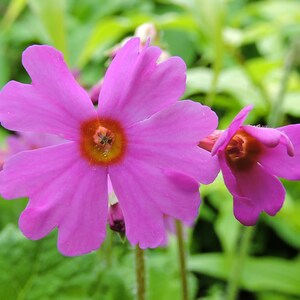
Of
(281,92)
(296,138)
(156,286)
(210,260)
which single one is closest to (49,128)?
(296,138)

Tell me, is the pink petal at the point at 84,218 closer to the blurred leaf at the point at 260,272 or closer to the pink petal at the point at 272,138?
the pink petal at the point at 272,138

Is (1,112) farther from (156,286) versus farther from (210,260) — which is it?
(210,260)

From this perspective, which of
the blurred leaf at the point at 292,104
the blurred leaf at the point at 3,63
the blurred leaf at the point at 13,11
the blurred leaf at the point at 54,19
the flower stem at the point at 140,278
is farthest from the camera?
the blurred leaf at the point at 3,63

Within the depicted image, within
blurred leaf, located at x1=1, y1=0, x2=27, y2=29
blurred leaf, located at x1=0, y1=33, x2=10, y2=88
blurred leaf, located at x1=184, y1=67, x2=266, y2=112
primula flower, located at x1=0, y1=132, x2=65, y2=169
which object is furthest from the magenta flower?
blurred leaf, located at x1=0, y1=33, x2=10, y2=88

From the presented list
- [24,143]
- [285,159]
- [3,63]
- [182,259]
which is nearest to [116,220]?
[285,159]

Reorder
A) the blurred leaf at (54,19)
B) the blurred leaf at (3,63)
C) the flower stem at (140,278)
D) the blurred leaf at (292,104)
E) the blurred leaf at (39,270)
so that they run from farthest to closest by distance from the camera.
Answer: the blurred leaf at (3,63) < the blurred leaf at (292,104) < the blurred leaf at (54,19) < the blurred leaf at (39,270) < the flower stem at (140,278)

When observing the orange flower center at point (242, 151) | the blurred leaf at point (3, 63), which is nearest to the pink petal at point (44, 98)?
the orange flower center at point (242, 151)

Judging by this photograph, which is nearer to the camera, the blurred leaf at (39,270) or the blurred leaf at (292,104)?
the blurred leaf at (39,270)
